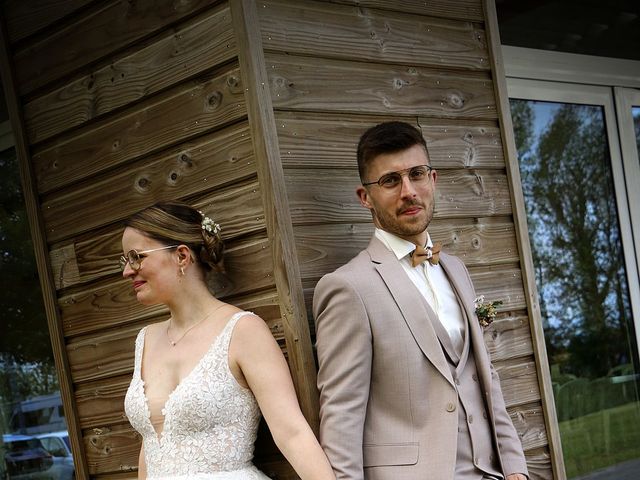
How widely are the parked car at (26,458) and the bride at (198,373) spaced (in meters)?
1.83

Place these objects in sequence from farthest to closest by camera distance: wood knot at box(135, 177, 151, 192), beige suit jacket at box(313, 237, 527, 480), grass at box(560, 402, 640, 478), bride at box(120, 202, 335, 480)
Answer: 1. grass at box(560, 402, 640, 478)
2. wood knot at box(135, 177, 151, 192)
3. bride at box(120, 202, 335, 480)
4. beige suit jacket at box(313, 237, 527, 480)

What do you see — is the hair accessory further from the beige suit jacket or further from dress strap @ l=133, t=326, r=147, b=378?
Result: dress strap @ l=133, t=326, r=147, b=378

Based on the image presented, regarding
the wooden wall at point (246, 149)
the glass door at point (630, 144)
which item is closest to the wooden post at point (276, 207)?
the wooden wall at point (246, 149)

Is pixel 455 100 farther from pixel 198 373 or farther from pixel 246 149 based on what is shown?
pixel 198 373

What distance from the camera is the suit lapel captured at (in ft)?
9.89

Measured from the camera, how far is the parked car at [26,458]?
4980 millimetres

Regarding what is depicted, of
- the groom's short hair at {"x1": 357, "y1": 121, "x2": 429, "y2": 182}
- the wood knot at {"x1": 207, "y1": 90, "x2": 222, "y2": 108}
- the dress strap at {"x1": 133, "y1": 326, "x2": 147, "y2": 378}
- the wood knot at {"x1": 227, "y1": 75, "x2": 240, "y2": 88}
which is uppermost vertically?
the wood knot at {"x1": 227, "y1": 75, "x2": 240, "y2": 88}

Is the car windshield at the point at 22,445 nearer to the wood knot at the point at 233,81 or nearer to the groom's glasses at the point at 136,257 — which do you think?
the groom's glasses at the point at 136,257

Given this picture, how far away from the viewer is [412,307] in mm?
3061

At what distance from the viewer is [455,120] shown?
3869 millimetres

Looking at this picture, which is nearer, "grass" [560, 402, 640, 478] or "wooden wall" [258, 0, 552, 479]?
"wooden wall" [258, 0, 552, 479]

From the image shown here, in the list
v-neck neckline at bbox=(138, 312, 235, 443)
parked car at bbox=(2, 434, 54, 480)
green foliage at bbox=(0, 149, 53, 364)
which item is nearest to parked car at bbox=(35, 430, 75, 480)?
parked car at bbox=(2, 434, 54, 480)

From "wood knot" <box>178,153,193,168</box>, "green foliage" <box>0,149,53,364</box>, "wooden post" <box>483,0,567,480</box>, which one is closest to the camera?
"wood knot" <box>178,153,193,168</box>

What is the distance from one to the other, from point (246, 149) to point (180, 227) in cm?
34
